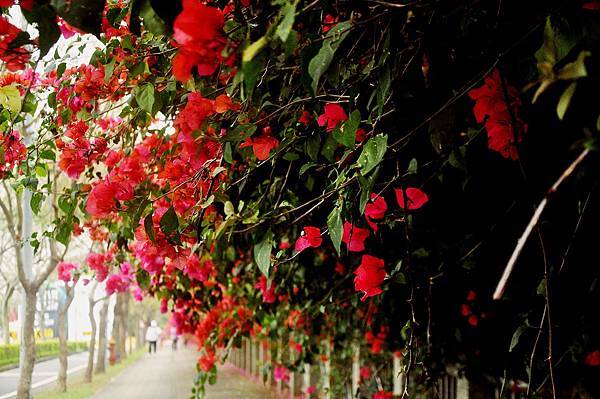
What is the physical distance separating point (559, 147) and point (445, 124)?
1.29 m

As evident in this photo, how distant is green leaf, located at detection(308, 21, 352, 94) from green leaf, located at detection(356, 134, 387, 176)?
333 mm

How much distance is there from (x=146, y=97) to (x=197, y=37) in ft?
2.78

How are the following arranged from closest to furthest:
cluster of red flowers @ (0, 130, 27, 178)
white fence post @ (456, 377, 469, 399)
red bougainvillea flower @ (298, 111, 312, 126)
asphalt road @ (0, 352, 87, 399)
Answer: red bougainvillea flower @ (298, 111, 312, 126), cluster of red flowers @ (0, 130, 27, 178), white fence post @ (456, 377, 469, 399), asphalt road @ (0, 352, 87, 399)

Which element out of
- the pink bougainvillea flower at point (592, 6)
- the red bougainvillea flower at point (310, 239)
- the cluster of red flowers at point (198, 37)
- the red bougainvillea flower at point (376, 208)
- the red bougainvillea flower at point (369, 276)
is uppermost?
the pink bougainvillea flower at point (592, 6)

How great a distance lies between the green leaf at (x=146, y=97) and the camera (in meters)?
1.86

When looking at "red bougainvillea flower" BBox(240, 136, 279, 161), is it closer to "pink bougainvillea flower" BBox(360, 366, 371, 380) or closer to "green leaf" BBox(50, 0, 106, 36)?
"green leaf" BBox(50, 0, 106, 36)

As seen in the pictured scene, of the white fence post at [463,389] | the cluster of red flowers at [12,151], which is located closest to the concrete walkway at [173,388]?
the white fence post at [463,389]

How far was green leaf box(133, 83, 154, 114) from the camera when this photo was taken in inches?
73.1

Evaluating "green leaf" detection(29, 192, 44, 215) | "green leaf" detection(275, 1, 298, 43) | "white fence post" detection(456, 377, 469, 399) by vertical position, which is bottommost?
"white fence post" detection(456, 377, 469, 399)

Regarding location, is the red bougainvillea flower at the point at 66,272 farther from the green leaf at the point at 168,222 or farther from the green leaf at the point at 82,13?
the green leaf at the point at 82,13

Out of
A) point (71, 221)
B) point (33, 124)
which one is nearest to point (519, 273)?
point (71, 221)

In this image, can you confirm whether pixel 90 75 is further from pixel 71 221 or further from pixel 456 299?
pixel 456 299

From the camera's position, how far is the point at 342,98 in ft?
6.12

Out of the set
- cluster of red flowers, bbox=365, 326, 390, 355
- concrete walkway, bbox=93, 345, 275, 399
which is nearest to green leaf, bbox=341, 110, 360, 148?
cluster of red flowers, bbox=365, 326, 390, 355
